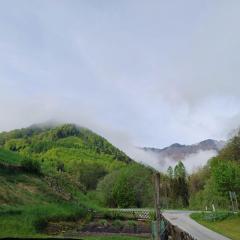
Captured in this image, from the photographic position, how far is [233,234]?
146 feet

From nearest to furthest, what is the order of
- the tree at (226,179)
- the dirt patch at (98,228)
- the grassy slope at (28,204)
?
the grassy slope at (28,204), the dirt patch at (98,228), the tree at (226,179)

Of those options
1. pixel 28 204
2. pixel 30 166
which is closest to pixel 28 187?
pixel 28 204

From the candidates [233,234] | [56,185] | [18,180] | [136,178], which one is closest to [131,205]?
[136,178]

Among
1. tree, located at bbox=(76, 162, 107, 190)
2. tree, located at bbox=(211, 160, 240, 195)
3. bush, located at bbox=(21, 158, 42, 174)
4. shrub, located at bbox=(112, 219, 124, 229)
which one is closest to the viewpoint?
shrub, located at bbox=(112, 219, 124, 229)

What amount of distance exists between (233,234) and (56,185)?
34.0m

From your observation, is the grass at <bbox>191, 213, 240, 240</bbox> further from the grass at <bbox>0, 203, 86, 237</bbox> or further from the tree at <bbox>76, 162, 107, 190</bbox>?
the tree at <bbox>76, 162, 107, 190</bbox>

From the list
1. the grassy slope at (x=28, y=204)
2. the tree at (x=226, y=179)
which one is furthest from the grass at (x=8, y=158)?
the tree at (x=226, y=179)

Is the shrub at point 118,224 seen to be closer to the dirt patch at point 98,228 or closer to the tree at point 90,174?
the dirt patch at point 98,228

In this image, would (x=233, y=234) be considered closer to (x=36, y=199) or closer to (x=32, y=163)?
(x=36, y=199)

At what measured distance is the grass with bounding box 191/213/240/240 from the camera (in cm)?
4504

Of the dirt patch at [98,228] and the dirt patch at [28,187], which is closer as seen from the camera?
the dirt patch at [98,228]

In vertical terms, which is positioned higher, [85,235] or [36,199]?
[36,199]

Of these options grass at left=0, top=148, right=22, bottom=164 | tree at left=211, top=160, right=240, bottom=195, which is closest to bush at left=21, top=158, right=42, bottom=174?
grass at left=0, top=148, right=22, bottom=164

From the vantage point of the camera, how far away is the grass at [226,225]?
4504 centimetres
